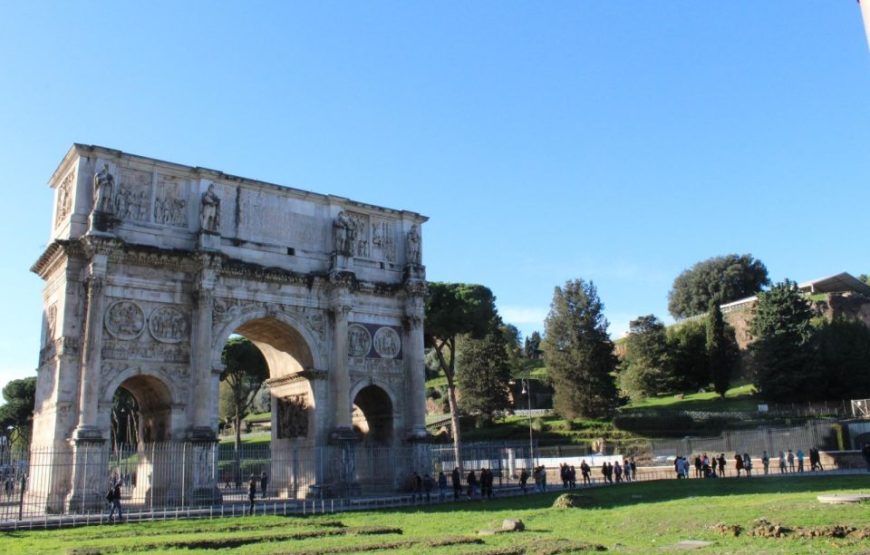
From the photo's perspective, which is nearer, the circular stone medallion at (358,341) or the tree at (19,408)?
the circular stone medallion at (358,341)

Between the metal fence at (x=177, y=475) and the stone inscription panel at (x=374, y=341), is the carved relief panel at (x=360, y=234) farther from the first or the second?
the metal fence at (x=177, y=475)

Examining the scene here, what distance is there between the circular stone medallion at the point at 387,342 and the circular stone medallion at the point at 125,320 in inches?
333

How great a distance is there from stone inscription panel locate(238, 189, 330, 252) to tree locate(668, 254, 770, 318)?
207ft

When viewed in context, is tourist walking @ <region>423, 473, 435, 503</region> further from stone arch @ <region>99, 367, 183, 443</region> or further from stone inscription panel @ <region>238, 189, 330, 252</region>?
stone inscription panel @ <region>238, 189, 330, 252</region>

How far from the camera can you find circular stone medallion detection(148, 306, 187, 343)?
75.3ft

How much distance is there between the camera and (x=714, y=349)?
60875 millimetres

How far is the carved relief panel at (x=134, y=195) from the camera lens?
76.1 feet

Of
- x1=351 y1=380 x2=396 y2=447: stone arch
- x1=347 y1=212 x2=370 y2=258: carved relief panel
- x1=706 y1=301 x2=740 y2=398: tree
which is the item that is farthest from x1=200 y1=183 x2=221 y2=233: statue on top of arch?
x1=706 y1=301 x2=740 y2=398: tree

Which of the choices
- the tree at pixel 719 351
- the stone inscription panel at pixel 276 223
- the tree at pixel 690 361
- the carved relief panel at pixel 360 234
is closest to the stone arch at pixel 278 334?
the stone inscription panel at pixel 276 223

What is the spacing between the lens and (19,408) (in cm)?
5566

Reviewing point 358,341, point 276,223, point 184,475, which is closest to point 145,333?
point 184,475

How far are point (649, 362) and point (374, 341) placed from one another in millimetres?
39437

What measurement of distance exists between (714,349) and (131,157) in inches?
1984

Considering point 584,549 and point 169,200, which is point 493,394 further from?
point 584,549
